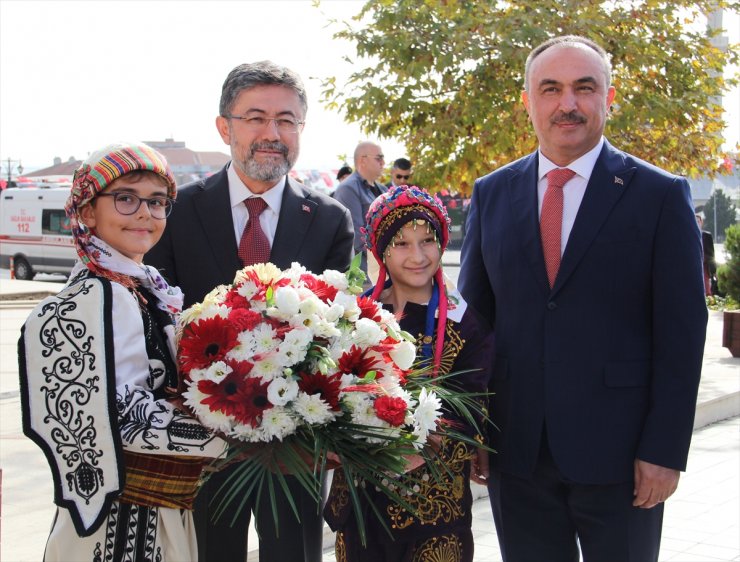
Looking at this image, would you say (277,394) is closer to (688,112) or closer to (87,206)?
(87,206)

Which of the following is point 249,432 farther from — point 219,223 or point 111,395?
point 219,223

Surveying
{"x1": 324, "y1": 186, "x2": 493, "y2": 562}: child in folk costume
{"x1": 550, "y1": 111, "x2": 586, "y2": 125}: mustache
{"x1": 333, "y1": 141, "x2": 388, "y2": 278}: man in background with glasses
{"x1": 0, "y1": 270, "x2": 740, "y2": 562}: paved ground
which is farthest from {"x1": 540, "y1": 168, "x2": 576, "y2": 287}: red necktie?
{"x1": 333, "y1": 141, "x2": 388, "y2": 278}: man in background with glasses

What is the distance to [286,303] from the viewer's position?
8.21ft

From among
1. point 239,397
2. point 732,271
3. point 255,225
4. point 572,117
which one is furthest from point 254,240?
point 732,271

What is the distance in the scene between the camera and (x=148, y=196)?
2.73 meters

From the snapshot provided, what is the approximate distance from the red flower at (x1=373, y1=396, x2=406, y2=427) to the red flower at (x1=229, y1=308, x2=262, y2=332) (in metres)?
0.40

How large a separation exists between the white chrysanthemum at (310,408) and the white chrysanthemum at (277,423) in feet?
0.11

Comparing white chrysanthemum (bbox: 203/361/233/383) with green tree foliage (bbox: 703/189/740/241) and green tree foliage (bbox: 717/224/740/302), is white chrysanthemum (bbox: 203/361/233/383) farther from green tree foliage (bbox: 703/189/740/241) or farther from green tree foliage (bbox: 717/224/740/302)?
green tree foliage (bbox: 703/189/740/241)

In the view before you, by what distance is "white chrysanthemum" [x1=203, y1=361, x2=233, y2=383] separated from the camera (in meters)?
2.43

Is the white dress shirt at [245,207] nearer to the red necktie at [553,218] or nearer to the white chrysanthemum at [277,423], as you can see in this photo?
the red necktie at [553,218]

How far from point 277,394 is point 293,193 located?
1323 mm

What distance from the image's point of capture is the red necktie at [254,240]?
3406 mm

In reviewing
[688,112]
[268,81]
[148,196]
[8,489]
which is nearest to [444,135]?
[688,112]

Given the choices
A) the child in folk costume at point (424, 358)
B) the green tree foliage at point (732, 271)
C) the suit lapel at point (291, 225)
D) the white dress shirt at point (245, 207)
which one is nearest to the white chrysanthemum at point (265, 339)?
the child in folk costume at point (424, 358)
